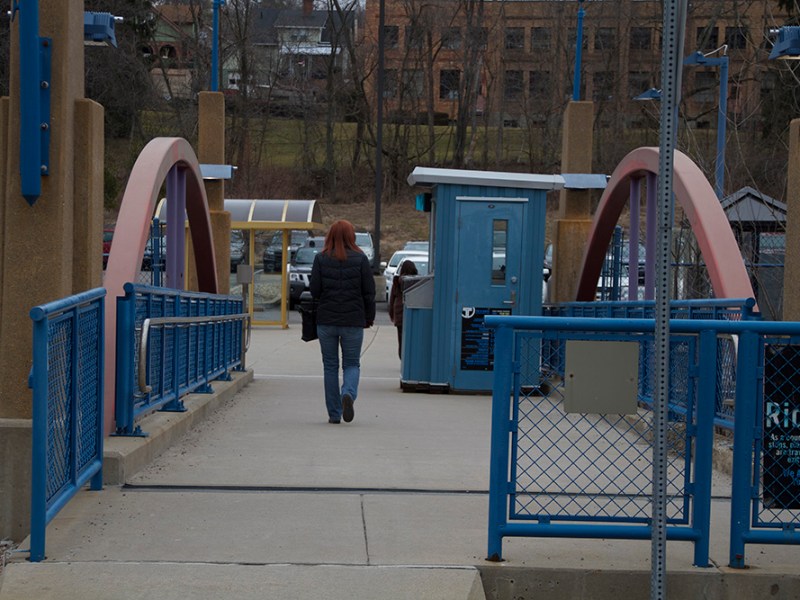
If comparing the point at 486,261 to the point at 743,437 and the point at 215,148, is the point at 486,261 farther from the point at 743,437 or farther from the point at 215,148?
the point at 743,437

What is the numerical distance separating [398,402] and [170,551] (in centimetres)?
791

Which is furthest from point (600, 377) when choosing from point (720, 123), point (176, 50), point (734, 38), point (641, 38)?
point (176, 50)

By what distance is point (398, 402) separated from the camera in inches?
524

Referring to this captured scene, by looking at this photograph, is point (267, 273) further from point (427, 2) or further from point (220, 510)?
point (427, 2)

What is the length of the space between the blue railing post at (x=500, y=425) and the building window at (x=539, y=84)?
49.2 m

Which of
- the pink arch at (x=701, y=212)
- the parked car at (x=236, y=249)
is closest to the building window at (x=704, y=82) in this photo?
the parked car at (x=236, y=249)

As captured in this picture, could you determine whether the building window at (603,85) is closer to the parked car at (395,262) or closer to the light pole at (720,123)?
the parked car at (395,262)

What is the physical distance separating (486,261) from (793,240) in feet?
22.5

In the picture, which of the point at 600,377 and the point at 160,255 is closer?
the point at 600,377

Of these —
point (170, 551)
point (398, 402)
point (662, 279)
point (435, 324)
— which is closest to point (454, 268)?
point (435, 324)

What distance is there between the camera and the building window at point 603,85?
52.4 m

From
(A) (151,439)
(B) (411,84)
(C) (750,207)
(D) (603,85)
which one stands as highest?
(B) (411,84)

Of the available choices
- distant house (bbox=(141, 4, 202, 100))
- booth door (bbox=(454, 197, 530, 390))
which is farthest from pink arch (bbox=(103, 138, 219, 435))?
A: distant house (bbox=(141, 4, 202, 100))

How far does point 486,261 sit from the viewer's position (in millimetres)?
14023
